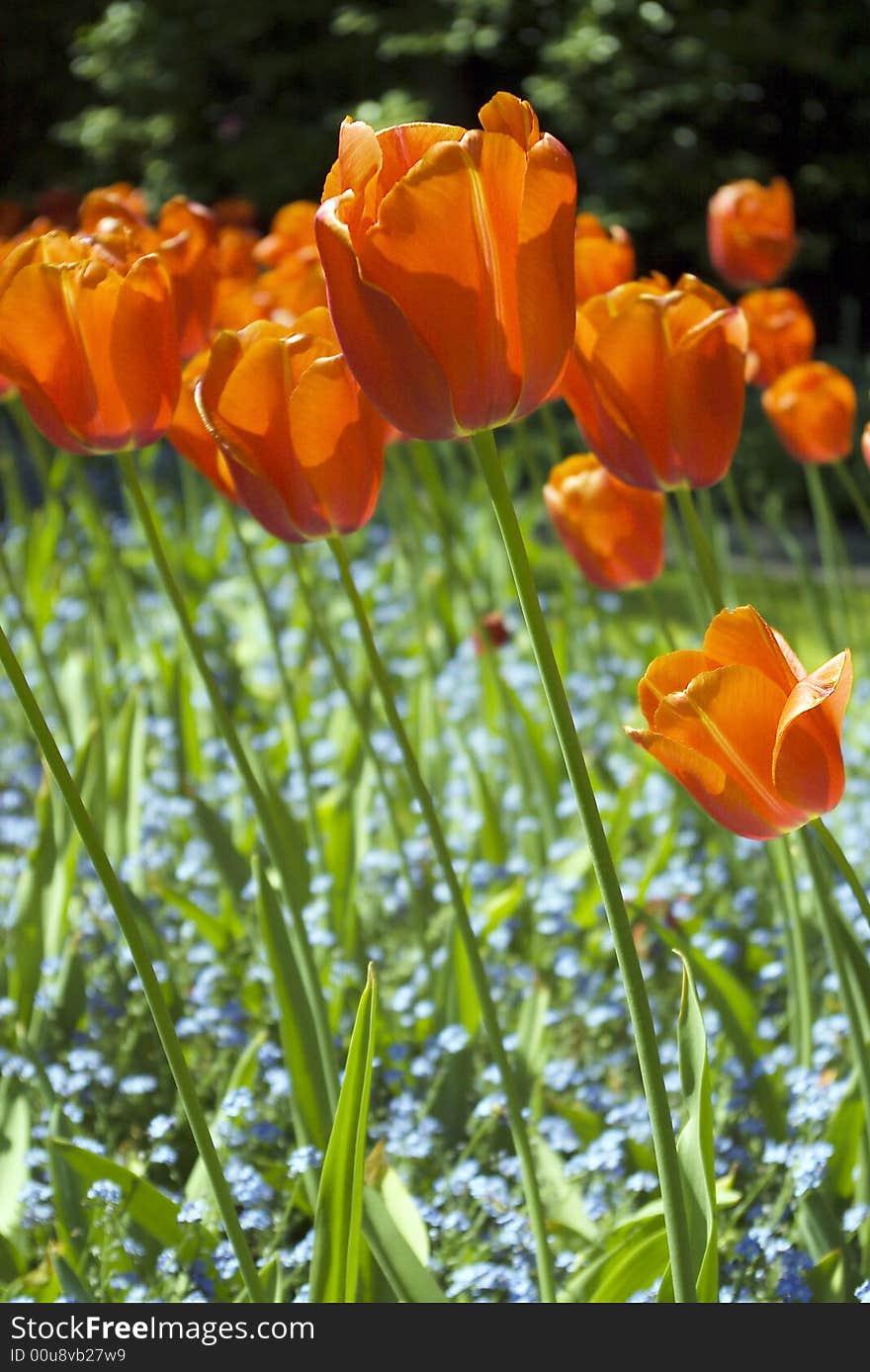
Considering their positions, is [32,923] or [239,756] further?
[32,923]

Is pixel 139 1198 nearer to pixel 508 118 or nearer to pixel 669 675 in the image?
pixel 669 675

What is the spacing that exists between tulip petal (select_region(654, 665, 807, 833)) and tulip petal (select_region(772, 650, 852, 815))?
0.02m

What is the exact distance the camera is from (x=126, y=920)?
105cm

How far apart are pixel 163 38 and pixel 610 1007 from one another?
329 inches

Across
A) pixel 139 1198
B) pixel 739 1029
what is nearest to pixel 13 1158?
pixel 139 1198

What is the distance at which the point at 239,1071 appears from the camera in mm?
1768

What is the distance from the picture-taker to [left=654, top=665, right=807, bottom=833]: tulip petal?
1017mm

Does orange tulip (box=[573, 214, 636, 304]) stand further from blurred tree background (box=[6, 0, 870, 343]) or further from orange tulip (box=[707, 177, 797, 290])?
blurred tree background (box=[6, 0, 870, 343])

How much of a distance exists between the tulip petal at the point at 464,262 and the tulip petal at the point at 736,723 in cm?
23

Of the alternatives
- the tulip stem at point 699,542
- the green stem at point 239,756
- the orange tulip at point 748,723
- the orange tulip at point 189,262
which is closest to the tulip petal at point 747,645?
the orange tulip at point 748,723

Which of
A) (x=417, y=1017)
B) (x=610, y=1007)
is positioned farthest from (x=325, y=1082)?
(x=610, y=1007)

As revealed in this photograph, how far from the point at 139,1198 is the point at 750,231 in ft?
6.65
